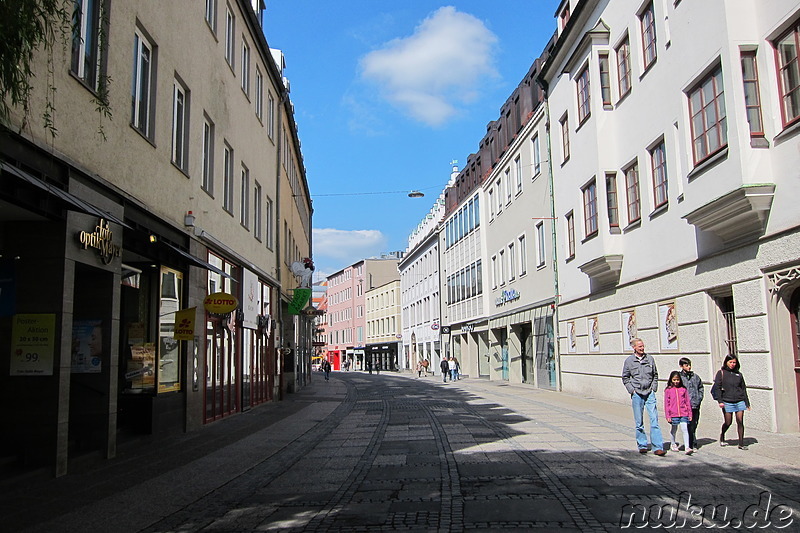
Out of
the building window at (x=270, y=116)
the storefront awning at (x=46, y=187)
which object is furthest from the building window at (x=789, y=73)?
the building window at (x=270, y=116)

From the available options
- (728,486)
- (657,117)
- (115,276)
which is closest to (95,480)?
(115,276)

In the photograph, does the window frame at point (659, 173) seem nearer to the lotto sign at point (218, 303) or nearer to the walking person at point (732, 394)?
the walking person at point (732, 394)

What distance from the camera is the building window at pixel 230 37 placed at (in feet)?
61.7

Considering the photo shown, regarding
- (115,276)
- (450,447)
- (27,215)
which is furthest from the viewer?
(450,447)

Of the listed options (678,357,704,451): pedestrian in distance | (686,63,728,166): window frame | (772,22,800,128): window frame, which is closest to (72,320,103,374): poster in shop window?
(678,357,704,451): pedestrian in distance

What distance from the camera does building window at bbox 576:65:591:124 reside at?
22.4 m

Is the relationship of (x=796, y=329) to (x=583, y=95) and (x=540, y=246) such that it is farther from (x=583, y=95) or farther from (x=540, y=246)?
(x=540, y=246)

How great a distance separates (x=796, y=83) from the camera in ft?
38.9

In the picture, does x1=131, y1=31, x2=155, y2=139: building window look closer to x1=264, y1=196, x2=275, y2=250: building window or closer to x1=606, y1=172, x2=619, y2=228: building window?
x1=264, y1=196, x2=275, y2=250: building window

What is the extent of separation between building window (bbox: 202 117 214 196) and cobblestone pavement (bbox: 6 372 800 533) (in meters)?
6.17

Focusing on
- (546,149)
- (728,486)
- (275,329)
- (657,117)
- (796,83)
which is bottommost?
(728,486)

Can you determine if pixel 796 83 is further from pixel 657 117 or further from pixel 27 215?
pixel 27 215

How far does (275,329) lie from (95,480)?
17.2m

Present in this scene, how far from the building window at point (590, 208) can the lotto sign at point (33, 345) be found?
1687 cm
